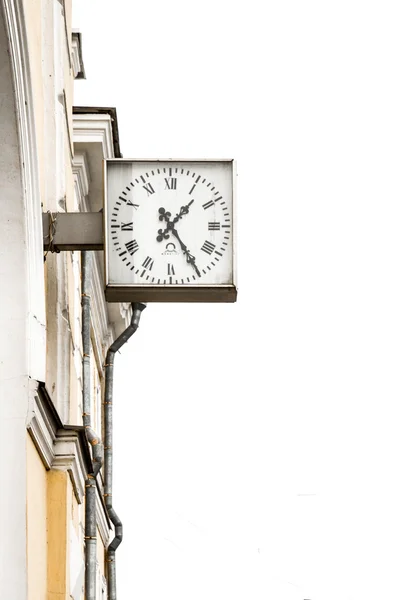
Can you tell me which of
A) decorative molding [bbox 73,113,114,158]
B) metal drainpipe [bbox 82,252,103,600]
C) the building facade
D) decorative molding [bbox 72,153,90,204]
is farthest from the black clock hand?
decorative molding [bbox 72,153,90,204]

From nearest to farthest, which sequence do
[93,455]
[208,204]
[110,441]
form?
1. [208,204]
2. [93,455]
3. [110,441]

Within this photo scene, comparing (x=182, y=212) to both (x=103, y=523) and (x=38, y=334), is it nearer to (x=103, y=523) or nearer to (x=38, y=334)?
(x=38, y=334)

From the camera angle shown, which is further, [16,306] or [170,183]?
[170,183]

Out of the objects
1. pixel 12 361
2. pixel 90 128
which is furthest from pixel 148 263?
pixel 90 128

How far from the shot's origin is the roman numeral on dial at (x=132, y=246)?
8.50 metres

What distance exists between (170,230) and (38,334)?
2.88 ft

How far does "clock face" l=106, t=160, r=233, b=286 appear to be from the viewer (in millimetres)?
8500

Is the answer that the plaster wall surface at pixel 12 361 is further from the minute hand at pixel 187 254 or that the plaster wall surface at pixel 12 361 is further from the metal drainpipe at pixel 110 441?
the metal drainpipe at pixel 110 441

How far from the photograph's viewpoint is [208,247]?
8562 millimetres

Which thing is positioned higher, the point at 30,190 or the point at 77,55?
the point at 77,55

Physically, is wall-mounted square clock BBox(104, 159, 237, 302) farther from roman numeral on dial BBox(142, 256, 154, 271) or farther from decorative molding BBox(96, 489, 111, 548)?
decorative molding BBox(96, 489, 111, 548)

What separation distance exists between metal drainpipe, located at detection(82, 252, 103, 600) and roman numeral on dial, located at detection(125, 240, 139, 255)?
1496 mm

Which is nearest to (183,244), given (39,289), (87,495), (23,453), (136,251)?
(136,251)

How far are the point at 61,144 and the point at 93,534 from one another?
8.80 ft
